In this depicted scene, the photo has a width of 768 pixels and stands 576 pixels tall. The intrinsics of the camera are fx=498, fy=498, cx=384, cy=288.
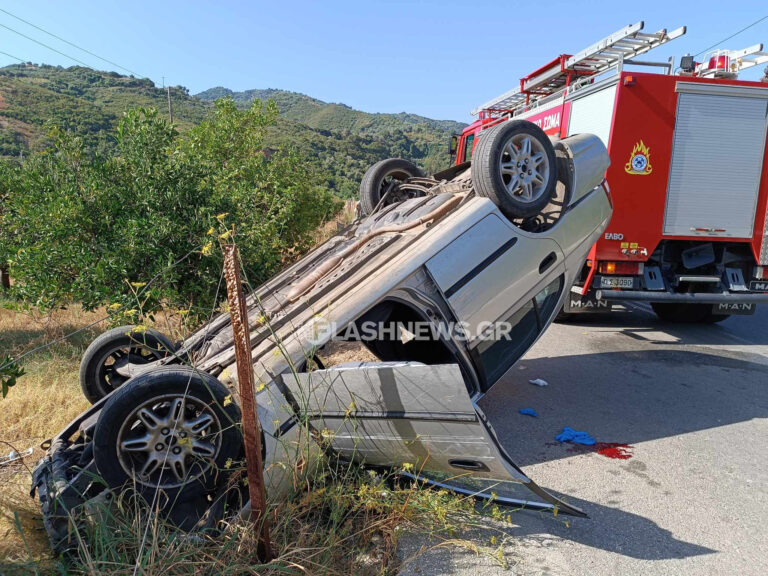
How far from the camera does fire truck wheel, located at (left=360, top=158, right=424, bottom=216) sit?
17.1 ft

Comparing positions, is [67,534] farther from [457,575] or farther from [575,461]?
[575,461]

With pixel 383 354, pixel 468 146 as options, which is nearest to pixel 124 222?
pixel 383 354

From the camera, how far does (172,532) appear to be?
2416 mm

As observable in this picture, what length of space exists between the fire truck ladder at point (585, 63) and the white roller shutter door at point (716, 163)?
82cm

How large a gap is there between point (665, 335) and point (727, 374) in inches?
70.3

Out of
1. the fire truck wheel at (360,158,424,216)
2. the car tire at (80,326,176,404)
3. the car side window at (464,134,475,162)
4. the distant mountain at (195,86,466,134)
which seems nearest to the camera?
the car tire at (80,326,176,404)

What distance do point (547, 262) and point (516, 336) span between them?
24.4 inches

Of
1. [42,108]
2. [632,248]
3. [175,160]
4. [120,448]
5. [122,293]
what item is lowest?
[120,448]

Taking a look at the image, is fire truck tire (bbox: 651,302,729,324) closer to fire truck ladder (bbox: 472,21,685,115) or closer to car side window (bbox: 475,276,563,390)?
fire truck ladder (bbox: 472,21,685,115)

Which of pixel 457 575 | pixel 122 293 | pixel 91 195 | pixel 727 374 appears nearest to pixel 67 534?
pixel 457 575

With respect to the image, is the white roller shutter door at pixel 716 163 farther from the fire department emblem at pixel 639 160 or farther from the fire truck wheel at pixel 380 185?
the fire truck wheel at pixel 380 185

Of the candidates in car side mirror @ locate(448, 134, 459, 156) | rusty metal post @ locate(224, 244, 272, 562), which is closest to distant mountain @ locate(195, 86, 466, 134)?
car side mirror @ locate(448, 134, 459, 156)

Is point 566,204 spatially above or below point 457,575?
above

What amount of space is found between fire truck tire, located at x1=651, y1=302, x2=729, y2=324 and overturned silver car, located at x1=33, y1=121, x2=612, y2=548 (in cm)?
498
